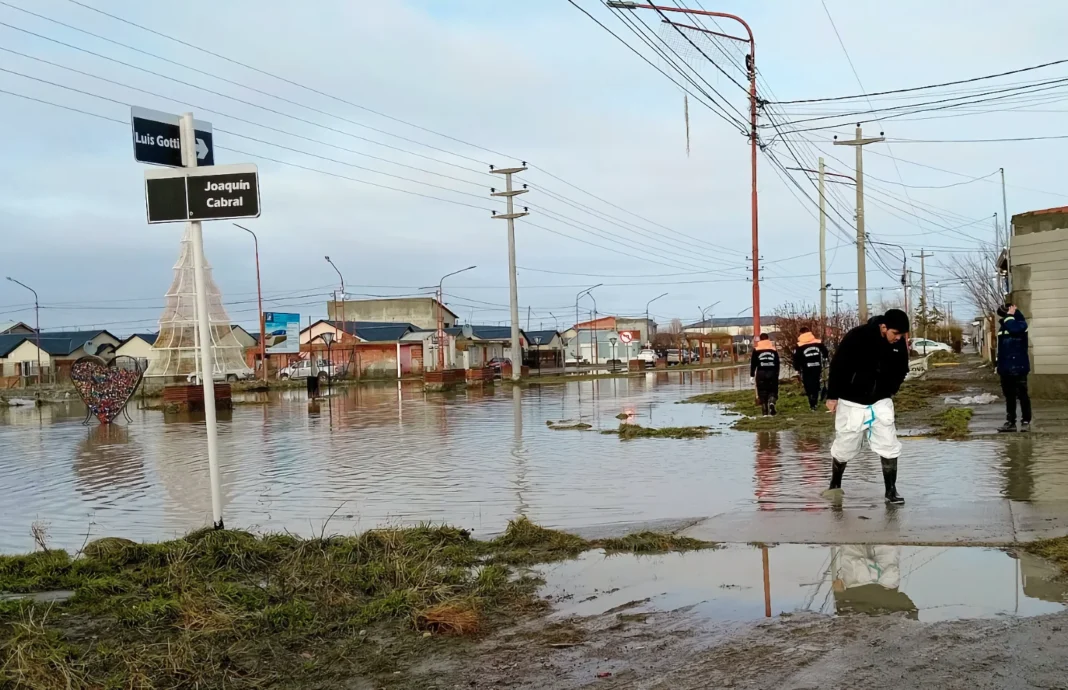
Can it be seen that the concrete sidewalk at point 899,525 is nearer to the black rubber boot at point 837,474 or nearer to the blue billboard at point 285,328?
the black rubber boot at point 837,474

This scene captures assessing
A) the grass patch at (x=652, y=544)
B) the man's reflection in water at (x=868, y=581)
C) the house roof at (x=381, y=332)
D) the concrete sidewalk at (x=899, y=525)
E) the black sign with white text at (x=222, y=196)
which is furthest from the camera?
the house roof at (x=381, y=332)

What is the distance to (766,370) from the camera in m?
18.1

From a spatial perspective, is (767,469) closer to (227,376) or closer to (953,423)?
(953,423)

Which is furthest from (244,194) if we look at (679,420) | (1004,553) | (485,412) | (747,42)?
(485,412)

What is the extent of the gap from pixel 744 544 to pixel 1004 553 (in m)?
1.68

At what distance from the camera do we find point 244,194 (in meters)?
7.24

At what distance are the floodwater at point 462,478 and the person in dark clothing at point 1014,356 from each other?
80cm

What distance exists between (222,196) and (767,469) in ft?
23.2

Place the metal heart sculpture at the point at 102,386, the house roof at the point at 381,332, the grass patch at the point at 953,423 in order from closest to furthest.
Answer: the grass patch at the point at 953,423 < the metal heart sculpture at the point at 102,386 < the house roof at the point at 381,332

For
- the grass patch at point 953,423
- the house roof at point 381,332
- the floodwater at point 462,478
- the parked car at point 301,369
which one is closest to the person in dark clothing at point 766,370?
the floodwater at point 462,478

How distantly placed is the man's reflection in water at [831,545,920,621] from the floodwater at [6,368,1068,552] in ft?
6.92

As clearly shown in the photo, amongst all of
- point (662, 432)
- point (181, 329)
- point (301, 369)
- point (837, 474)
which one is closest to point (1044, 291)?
point (662, 432)

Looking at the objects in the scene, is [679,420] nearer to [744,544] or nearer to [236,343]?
[744,544]

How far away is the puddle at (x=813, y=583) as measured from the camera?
196 inches
